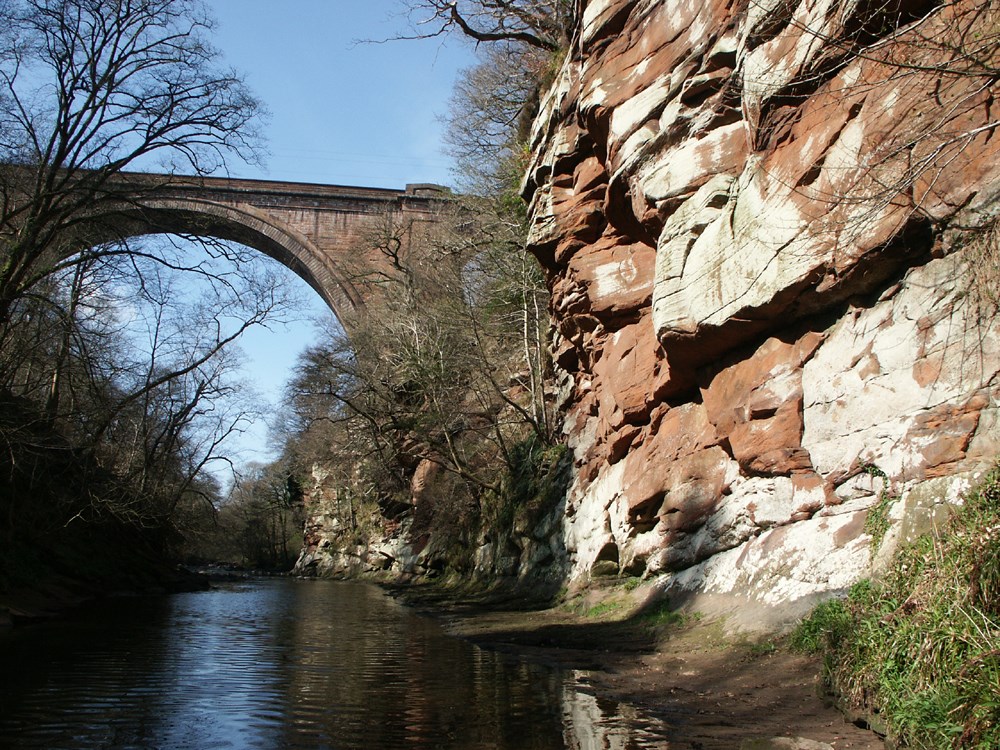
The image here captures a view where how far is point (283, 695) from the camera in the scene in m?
6.87

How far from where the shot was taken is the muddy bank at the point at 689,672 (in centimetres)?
543

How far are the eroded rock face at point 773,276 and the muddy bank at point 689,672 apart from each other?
27.7 inches

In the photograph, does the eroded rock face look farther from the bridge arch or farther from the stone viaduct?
the bridge arch

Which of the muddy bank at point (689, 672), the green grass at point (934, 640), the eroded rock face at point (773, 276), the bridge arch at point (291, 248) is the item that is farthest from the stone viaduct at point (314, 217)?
the green grass at point (934, 640)

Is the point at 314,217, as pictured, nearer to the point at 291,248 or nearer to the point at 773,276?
the point at 291,248

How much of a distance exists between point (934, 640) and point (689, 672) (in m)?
3.25

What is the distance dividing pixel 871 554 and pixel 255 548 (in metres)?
52.7

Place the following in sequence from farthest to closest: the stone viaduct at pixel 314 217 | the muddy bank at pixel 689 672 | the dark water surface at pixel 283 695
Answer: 1. the stone viaduct at pixel 314 217
2. the muddy bank at pixel 689 672
3. the dark water surface at pixel 283 695

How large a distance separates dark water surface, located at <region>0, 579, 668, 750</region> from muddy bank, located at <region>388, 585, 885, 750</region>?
0.36 m

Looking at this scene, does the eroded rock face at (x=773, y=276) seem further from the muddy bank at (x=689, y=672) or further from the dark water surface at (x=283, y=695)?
the dark water surface at (x=283, y=695)

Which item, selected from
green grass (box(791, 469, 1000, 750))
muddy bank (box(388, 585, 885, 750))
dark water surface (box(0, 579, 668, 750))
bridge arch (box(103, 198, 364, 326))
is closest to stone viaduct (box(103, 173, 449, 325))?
A: bridge arch (box(103, 198, 364, 326))

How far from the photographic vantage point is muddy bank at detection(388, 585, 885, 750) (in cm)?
543

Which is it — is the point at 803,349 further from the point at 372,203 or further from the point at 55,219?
the point at 372,203

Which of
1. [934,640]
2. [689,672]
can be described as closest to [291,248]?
[689,672]
